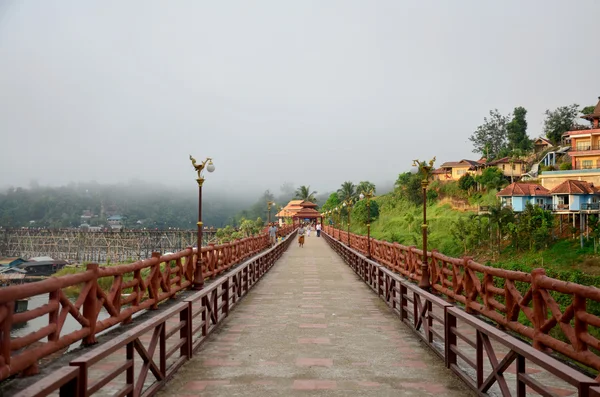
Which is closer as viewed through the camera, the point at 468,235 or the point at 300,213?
the point at 468,235

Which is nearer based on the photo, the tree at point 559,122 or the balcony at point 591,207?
the balcony at point 591,207

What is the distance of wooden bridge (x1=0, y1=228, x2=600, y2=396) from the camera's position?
13.2ft

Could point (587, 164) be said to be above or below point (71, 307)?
above

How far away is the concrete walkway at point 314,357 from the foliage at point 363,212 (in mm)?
53997

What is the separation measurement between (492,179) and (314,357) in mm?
52497

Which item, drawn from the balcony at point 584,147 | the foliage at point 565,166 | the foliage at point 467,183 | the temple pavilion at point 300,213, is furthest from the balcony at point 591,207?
the temple pavilion at point 300,213

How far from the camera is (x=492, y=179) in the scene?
176ft

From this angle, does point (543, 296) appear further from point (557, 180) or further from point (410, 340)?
point (557, 180)

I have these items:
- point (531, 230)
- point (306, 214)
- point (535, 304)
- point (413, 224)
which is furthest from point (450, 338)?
point (306, 214)

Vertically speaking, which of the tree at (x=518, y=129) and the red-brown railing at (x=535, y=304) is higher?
the tree at (x=518, y=129)

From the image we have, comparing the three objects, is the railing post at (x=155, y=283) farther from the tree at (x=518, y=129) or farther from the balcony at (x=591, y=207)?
the tree at (x=518, y=129)

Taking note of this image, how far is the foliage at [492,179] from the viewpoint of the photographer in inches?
2099

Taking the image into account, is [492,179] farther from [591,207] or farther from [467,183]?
[591,207]

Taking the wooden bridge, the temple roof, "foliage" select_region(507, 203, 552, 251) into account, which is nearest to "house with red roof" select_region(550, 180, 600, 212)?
"foliage" select_region(507, 203, 552, 251)
